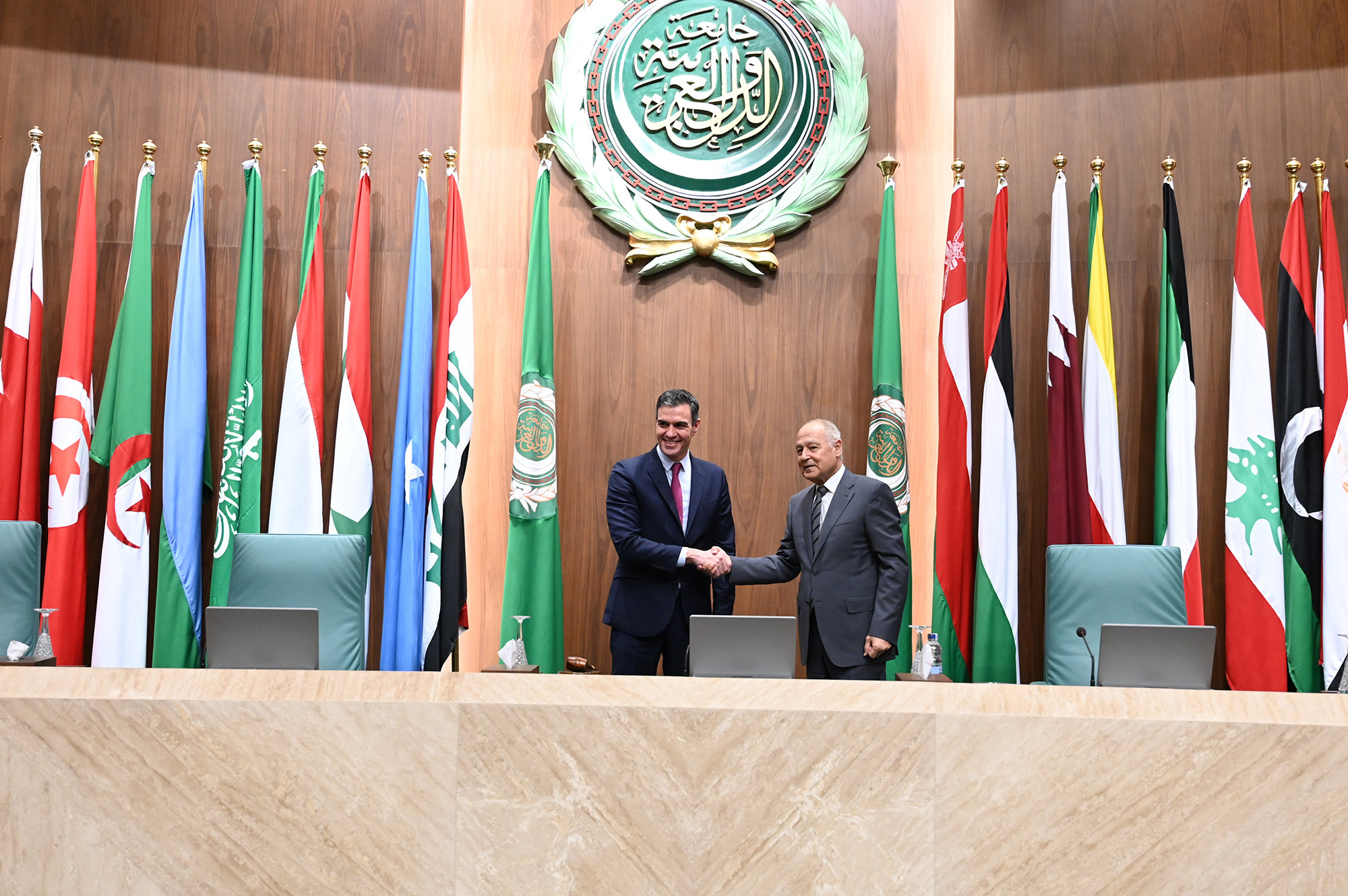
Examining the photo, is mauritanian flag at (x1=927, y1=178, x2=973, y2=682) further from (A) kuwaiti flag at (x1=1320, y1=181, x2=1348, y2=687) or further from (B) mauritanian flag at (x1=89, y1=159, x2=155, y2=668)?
(B) mauritanian flag at (x1=89, y1=159, x2=155, y2=668)

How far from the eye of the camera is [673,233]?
4.39 meters

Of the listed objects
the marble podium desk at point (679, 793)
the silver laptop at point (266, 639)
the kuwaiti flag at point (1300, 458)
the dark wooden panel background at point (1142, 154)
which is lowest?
the marble podium desk at point (679, 793)

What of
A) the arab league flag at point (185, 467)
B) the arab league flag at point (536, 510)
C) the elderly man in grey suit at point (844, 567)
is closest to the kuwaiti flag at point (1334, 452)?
the elderly man in grey suit at point (844, 567)

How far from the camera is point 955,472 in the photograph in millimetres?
3967

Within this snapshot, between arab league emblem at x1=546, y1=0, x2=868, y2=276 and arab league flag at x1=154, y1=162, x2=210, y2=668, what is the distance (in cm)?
165

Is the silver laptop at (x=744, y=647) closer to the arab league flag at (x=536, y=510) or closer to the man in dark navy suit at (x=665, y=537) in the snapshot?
the man in dark navy suit at (x=665, y=537)

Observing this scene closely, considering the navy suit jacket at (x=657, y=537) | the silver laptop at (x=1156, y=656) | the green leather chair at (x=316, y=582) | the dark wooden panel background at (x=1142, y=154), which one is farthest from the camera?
the dark wooden panel background at (x=1142, y=154)

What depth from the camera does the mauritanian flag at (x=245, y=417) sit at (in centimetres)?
392

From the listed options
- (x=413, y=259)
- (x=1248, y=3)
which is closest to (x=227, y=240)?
(x=413, y=259)

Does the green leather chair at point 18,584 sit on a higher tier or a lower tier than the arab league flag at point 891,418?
lower

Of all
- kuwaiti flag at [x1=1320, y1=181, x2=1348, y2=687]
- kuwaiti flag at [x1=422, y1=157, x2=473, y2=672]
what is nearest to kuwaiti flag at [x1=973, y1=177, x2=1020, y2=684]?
kuwaiti flag at [x1=1320, y1=181, x2=1348, y2=687]

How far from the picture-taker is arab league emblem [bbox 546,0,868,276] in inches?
173

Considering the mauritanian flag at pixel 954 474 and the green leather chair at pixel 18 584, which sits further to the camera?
the mauritanian flag at pixel 954 474

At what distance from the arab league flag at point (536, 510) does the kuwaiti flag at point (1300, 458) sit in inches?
113
